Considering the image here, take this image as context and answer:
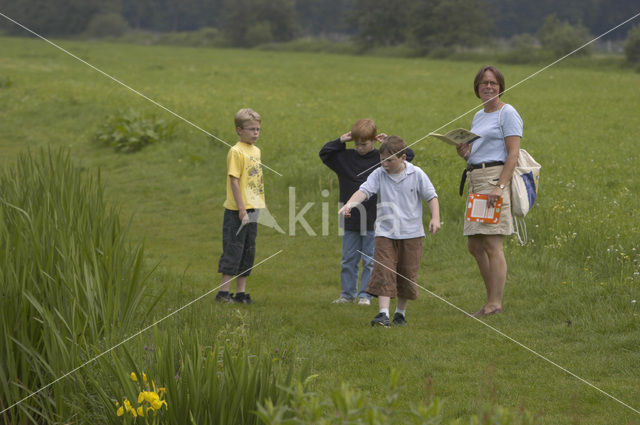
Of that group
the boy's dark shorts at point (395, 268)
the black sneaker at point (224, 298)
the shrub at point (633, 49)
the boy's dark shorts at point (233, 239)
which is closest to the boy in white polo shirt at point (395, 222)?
the boy's dark shorts at point (395, 268)

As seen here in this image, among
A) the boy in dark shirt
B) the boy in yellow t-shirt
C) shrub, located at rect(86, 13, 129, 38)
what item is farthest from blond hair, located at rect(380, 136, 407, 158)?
shrub, located at rect(86, 13, 129, 38)

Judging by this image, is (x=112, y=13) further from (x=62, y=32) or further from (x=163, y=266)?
(x=163, y=266)

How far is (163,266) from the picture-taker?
7367mm

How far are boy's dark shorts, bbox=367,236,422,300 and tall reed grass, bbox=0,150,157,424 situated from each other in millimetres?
1537

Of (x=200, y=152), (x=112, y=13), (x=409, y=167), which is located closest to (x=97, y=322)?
(x=409, y=167)

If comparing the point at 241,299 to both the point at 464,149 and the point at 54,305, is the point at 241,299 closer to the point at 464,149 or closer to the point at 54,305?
the point at 464,149

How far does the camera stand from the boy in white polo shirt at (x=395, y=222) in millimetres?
5262

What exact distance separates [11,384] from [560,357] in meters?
3.03

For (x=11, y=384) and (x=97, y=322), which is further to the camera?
(x=97, y=322)

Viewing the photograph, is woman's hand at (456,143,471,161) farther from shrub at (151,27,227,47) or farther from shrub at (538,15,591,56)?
shrub at (151,27,227,47)

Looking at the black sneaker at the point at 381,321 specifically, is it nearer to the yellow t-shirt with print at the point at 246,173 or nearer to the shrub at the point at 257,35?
the yellow t-shirt with print at the point at 246,173

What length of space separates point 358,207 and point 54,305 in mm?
2656

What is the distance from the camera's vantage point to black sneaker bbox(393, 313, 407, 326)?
5.46 meters

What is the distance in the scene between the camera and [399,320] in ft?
18.0
